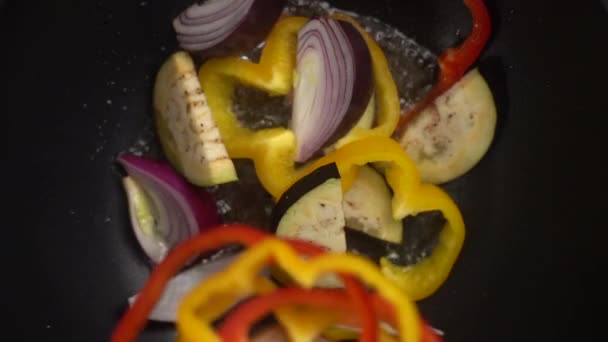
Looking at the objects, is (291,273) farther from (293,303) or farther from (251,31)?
(251,31)

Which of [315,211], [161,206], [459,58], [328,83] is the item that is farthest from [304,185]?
[459,58]

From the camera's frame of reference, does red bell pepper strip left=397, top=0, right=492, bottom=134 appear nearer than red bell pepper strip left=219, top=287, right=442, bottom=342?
No

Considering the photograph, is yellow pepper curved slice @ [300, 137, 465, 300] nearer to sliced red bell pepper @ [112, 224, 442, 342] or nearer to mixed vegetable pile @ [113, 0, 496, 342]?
mixed vegetable pile @ [113, 0, 496, 342]

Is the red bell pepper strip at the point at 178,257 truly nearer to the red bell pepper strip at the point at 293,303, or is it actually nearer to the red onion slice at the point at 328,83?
the red bell pepper strip at the point at 293,303

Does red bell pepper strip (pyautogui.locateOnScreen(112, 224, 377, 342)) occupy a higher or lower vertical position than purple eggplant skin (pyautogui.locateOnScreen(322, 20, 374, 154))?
lower

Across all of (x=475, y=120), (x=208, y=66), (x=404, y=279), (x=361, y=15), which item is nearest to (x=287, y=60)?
(x=208, y=66)

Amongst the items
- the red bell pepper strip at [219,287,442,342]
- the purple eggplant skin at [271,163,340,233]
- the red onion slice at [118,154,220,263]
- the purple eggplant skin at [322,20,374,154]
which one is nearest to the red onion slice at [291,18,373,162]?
the purple eggplant skin at [322,20,374,154]

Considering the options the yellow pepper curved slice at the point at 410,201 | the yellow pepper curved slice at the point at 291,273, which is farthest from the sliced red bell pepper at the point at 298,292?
the yellow pepper curved slice at the point at 410,201
